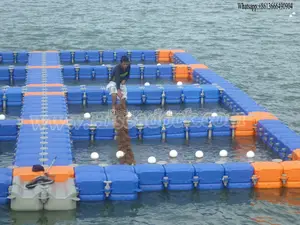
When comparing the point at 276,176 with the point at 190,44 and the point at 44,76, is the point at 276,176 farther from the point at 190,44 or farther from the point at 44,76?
the point at 190,44

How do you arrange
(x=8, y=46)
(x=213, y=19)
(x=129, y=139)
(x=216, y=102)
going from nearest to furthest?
1. (x=129, y=139)
2. (x=216, y=102)
3. (x=8, y=46)
4. (x=213, y=19)

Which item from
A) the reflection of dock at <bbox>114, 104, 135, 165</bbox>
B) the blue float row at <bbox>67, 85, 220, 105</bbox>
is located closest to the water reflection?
the reflection of dock at <bbox>114, 104, 135, 165</bbox>

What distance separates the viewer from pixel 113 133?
3291 cm

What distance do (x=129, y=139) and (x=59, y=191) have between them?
8.60m

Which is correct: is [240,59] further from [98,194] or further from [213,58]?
[98,194]

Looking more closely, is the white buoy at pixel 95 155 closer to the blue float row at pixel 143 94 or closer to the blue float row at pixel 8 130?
the blue float row at pixel 8 130

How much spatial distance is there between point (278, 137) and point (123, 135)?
7.90 metres

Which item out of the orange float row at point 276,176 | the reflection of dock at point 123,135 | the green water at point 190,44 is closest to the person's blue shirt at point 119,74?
the reflection of dock at point 123,135

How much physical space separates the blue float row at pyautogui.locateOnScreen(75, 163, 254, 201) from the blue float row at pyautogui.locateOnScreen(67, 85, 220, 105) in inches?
515

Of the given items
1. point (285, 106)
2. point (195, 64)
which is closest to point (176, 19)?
point (195, 64)

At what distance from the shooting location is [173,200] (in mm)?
26000

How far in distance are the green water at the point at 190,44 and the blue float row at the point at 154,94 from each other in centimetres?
479

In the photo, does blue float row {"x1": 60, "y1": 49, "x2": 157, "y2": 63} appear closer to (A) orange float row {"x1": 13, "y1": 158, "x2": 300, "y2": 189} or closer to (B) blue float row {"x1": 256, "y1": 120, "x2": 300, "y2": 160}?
(B) blue float row {"x1": 256, "y1": 120, "x2": 300, "y2": 160}

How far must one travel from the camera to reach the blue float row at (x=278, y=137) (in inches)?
1182
